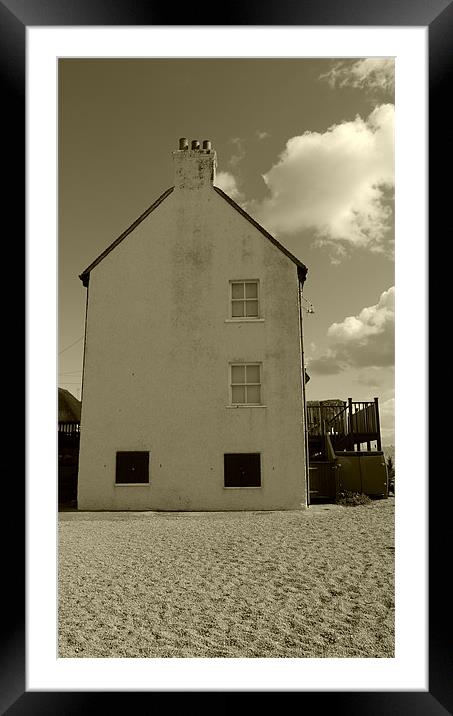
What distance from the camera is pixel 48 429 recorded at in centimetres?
241

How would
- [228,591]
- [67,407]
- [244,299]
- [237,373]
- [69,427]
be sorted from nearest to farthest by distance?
1. [228,591]
2. [237,373]
3. [244,299]
4. [69,427]
5. [67,407]

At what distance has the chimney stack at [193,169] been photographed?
15445mm

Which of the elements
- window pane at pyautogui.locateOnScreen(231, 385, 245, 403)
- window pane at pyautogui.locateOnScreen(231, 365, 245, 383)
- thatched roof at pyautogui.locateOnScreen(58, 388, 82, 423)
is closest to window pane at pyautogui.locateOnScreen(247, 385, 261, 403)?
window pane at pyautogui.locateOnScreen(231, 385, 245, 403)

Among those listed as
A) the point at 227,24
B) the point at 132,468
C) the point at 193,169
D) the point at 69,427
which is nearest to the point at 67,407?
the point at 69,427

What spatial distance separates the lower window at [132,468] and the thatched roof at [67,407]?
318 inches

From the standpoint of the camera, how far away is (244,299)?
50.0 ft

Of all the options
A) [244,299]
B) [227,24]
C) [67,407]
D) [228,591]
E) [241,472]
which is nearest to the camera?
[227,24]

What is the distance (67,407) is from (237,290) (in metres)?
10.8

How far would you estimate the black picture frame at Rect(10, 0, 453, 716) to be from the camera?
2182mm

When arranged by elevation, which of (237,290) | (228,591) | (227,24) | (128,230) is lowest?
(228,591)

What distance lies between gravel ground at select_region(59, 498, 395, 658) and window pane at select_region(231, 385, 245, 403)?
13.8 feet

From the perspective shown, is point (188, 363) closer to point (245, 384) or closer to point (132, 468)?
point (245, 384)

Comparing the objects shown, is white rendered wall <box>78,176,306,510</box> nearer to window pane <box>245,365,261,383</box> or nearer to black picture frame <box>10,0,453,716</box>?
window pane <box>245,365,261,383</box>

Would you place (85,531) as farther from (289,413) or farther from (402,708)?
(402,708)
